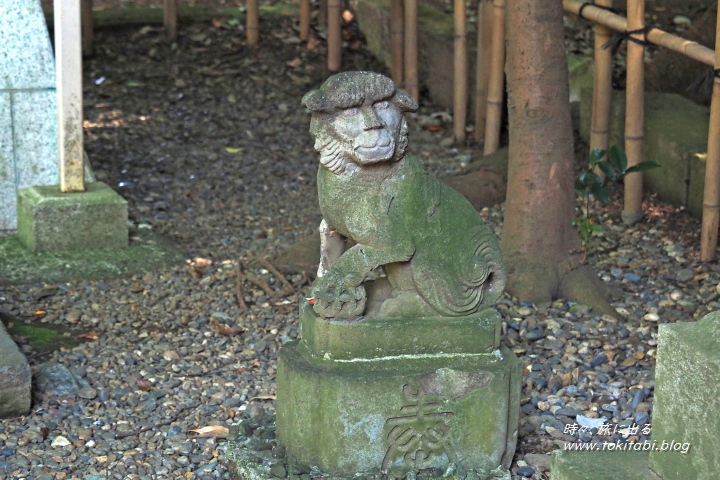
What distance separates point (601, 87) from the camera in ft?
17.8

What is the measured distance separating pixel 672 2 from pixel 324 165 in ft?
17.3

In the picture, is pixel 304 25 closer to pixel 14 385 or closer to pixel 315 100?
pixel 14 385

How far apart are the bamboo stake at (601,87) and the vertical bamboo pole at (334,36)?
8.34ft

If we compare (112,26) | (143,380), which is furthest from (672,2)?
(143,380)

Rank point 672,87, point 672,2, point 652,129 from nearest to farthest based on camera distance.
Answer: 1. point 652,129
2. point 672,87
3. point 672,2

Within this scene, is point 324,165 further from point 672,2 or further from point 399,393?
point 672,2

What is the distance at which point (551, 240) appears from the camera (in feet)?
15.1

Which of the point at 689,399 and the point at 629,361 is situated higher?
the point at 689,399

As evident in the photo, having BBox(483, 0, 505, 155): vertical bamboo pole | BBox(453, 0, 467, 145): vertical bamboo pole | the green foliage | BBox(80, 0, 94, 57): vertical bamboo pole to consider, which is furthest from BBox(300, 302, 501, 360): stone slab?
BBox(80, 0, 94, 57): vertical bamboo pole

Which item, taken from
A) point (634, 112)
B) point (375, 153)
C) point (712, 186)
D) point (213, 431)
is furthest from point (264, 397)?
point (634, 112)

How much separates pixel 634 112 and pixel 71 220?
9.83 feet

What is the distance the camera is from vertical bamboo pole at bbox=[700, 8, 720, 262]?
4688 millimetres

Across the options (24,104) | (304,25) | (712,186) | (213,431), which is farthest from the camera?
(304,25)

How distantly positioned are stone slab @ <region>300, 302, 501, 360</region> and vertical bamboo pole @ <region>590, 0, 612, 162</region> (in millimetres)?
2530
